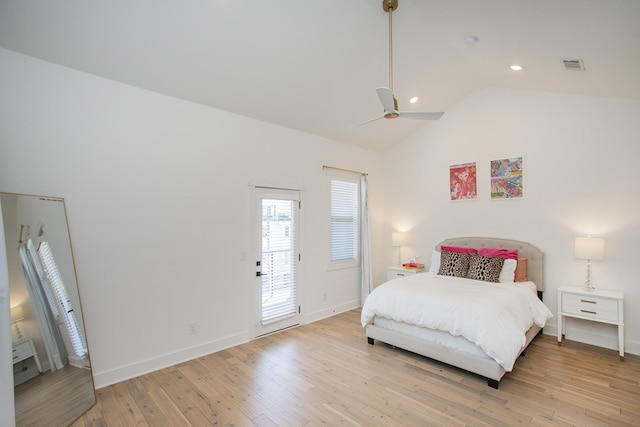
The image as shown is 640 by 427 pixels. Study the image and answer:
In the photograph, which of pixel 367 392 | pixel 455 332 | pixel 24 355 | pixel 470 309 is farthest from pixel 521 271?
pixel 24 355

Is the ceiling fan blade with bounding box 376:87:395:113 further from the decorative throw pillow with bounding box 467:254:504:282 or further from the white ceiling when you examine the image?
the decorative throw pillow with bounding box 467:254:504:282

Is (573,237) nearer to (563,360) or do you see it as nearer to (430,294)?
(563,360)

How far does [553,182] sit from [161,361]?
17.5ft

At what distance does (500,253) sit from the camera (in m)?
4.36

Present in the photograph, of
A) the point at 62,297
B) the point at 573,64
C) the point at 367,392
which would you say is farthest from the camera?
the point at 573,64

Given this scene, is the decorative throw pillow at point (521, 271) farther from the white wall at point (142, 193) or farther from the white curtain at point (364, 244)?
the white wall at point (142, 193)

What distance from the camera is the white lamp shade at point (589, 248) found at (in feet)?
12.0

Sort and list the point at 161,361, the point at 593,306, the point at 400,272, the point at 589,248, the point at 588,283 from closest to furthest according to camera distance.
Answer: the point at 161,361
the point at 593,306
the point at 589,248
the point at 588,283
the point at 400,272

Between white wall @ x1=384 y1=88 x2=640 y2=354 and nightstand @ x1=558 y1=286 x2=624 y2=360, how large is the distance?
1.10 ft

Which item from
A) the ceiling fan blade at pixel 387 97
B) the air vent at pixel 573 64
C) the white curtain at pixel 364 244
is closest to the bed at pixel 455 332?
the white curtain at pixel 364 244

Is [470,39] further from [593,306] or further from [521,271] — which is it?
[593,306]

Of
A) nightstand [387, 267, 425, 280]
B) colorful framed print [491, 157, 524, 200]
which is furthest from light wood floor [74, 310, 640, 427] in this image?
colorful framed print [491, 157, 524, 200]

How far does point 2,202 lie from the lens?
2320mm

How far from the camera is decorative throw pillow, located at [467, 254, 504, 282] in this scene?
13.5 ft
